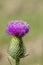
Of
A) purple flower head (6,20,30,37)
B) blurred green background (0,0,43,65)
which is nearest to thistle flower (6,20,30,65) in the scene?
purple flower head (6,20,30,37)

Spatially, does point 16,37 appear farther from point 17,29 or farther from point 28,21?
point 28,21

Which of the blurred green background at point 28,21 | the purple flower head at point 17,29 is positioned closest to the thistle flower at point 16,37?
the purple flower head at point 17,29

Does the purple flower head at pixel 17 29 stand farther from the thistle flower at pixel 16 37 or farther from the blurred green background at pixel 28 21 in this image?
the blurred green background at pixel 28 21

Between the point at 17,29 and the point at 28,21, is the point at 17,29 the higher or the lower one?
the lower one

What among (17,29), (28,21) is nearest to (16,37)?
(17,29)

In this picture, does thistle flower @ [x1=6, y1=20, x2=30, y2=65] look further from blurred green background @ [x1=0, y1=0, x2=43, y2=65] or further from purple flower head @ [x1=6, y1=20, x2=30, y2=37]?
blurred green background @ [x1=0, y1=0, x2=43, y2=65]

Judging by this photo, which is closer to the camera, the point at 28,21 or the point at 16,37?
the point at 16,37

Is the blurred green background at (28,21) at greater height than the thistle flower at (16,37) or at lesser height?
greater
